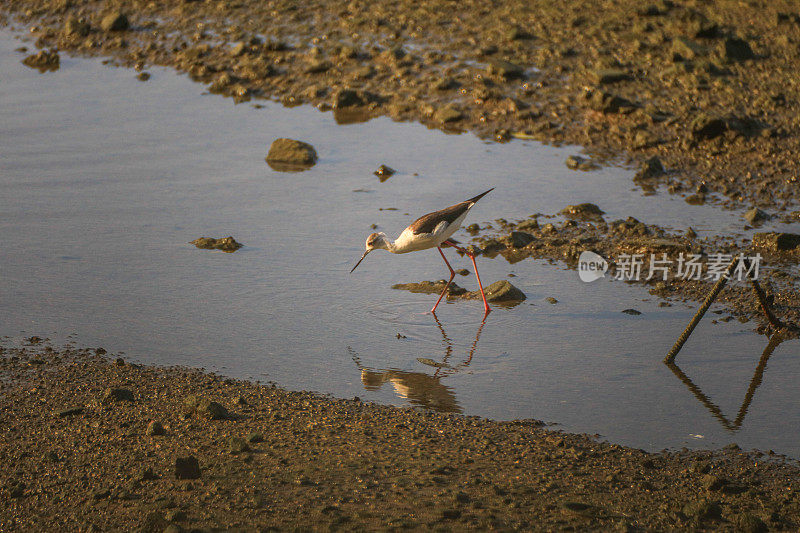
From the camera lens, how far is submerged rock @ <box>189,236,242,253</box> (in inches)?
380

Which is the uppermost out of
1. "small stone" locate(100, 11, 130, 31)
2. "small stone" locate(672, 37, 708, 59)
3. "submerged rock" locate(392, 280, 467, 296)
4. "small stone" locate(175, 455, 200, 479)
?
"small stone" locate(672, 37, 708, 59)

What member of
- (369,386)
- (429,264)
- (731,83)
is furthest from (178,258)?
(731,83)

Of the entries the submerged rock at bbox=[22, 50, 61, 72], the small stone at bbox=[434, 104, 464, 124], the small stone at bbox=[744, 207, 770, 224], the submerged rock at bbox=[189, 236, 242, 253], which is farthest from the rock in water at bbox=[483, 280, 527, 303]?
the submerged rock at bbox=[22, 50, 61, 72]

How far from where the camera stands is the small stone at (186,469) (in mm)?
5348

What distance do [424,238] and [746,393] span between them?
9.60 ft

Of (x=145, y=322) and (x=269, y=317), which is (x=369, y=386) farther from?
(x=145, y=322)

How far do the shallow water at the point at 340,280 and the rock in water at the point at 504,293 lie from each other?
15cm

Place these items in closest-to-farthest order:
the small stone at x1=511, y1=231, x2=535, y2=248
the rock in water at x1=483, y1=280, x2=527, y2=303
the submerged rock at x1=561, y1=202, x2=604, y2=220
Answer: the rock in water at x1=483, y1=280, x2=527, y2=303, the small stone at x1=511, y1=231, x2=535, y2=248, the submerged rock at x1=561, y1=202, x2=604, y2=220

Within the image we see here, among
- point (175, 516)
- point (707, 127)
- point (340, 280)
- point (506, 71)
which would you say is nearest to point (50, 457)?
point (175, 516)

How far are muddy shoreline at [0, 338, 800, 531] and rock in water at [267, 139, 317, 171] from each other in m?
5.85

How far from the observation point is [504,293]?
8.52 metres

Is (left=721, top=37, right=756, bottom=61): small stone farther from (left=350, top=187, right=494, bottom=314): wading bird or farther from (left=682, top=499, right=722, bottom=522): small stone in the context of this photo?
(left=682, top=499, right=722, bottom=522): small stone

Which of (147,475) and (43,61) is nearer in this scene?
(147,475)

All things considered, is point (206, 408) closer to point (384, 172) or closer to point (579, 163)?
point (384, 172)
